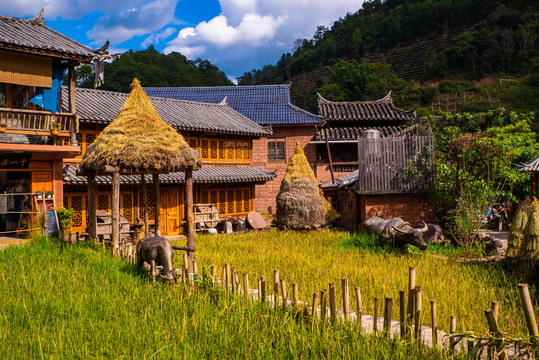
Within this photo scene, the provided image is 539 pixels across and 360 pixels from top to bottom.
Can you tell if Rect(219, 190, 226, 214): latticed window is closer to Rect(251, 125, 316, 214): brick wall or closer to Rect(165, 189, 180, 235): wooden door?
Rect(165, 189, 180, 235): wooden door

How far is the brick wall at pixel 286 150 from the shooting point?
22.7 metres

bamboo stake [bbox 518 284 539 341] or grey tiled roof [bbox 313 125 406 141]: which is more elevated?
grey tiled roof [bbox 313 125 406 141]

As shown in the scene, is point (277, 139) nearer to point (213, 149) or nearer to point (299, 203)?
point (213, 149)

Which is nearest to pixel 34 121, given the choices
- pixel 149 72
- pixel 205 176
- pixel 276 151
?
pixel 205 176

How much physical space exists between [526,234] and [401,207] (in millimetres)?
6450

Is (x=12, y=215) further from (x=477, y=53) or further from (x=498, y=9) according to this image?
(x=498, y=9)

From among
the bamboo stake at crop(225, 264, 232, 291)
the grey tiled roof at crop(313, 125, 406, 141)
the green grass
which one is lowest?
the green grass

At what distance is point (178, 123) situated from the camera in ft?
52.5

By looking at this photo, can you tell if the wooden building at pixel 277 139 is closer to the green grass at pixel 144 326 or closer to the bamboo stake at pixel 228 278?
the bamboo stake at pixel 228 278

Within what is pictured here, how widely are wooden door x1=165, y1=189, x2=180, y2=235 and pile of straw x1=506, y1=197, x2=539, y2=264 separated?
37.5 ft

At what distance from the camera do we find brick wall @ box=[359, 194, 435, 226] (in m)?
13.5

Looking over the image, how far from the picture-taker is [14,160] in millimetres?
11227

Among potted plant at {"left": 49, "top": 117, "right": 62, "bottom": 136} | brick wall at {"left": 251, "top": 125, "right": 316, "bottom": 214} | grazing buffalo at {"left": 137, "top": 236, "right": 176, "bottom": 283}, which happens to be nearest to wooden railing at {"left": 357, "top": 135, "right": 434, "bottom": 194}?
grazing buffalo at {"left": 137, "top": 236, "right": 176, "bottom": 283}

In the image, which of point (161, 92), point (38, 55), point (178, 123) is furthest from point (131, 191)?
point (161, 92)
